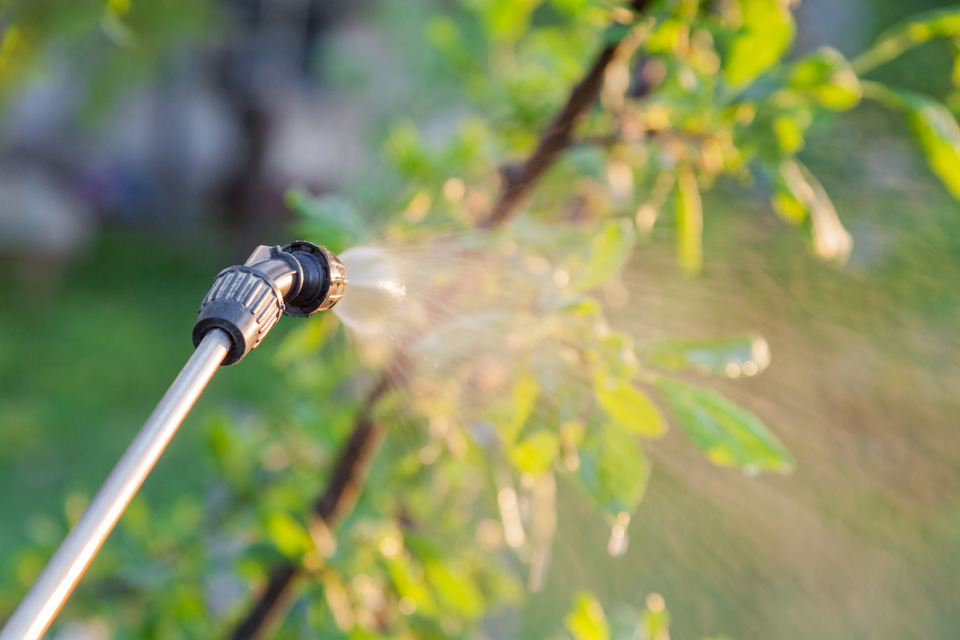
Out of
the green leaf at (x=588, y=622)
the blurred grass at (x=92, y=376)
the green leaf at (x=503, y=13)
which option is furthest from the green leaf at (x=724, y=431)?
the blurred grass at (x=92, y=376)

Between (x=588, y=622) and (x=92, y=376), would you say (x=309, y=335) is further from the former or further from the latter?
(x=92, y=376)

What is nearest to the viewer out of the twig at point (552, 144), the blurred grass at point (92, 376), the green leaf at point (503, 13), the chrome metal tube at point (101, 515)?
the chrome metal tube at point (101, 515)

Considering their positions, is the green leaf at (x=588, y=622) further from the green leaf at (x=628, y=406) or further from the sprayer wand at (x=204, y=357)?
the sprayer wand at (x=204, y=357)

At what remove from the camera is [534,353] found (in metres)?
0.48

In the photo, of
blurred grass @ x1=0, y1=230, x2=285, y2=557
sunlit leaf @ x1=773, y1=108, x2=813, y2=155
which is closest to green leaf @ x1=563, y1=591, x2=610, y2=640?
sunlit leaf @ x1=773, y1=108, x2=813, y2=155

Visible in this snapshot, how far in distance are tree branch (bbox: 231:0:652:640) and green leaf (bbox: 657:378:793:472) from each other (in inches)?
9.4

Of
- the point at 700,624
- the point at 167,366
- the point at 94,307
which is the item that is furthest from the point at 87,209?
the point at 700,624

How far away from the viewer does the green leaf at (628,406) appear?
0.40 meters

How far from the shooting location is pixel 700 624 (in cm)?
167

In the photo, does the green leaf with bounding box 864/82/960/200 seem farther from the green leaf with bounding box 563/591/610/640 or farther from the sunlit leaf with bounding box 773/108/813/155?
the green leaf with bounding box 563/591/610/640

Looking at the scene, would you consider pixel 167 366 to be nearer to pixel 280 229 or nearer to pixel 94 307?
pixel 94 307

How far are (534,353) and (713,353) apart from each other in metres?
0.12

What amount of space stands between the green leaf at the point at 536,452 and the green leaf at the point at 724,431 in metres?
0.09

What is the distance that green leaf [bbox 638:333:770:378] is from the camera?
413 millimetres
